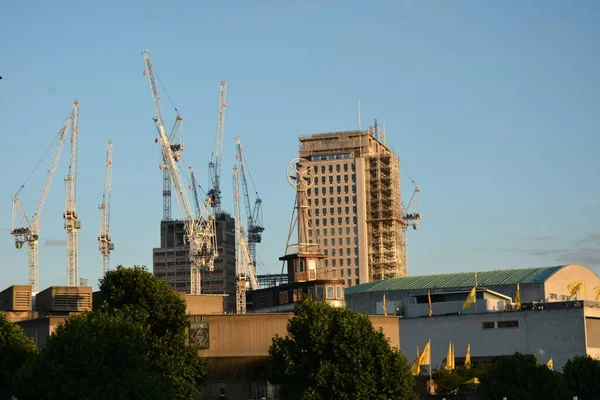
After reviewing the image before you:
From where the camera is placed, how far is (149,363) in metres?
88.3

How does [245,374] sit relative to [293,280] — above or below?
below

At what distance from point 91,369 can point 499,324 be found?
363ft

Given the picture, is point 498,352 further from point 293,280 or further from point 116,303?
point 116,303

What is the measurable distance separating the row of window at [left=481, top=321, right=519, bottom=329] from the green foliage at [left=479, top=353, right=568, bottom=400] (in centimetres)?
7177

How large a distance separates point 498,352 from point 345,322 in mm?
91661

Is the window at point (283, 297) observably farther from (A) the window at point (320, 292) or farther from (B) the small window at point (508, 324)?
(B) the small window at point (508, 324)

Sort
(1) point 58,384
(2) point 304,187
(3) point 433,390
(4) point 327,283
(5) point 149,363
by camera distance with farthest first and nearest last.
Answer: (2) point 304,187
(4) point 327,283
(3) point 433,390
(5) point 149,363
(1) point 58,384

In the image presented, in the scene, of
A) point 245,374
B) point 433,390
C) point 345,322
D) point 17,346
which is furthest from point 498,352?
point 17,346

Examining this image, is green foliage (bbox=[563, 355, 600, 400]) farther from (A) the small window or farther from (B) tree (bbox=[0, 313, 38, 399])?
(A) the small window

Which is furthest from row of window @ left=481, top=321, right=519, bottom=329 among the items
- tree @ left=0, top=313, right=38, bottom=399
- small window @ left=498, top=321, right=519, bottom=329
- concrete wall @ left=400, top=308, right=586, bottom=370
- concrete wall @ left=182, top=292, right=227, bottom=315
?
tree @ left=0, top=313, right=38, bottom=399

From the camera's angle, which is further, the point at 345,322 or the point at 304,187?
the point at 304,187

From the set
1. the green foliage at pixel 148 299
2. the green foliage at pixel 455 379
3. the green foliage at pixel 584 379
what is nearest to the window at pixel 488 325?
the green foliage at pixel 455 379

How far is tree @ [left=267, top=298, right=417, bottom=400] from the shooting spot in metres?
Answer: 89.4

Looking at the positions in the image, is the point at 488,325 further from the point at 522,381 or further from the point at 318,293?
the point at 522,381
